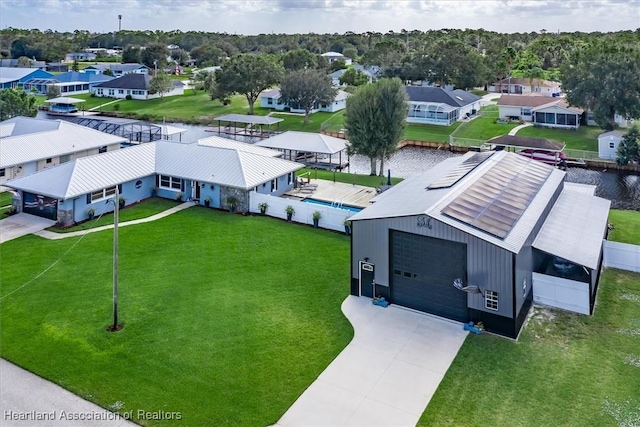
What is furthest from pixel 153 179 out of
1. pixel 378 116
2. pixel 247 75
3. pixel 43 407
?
pixel 247 75

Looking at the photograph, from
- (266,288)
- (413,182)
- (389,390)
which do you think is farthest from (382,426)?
(413,182)

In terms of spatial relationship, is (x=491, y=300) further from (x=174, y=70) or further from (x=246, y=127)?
(x=174, y=70)

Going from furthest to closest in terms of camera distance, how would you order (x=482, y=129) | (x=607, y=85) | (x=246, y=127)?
(x=246, y=127)
(x=482, y=129)
(x=607, y=85)

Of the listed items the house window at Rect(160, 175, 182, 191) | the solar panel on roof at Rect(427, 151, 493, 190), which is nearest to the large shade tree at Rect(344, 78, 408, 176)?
the solar panel on roof at Rect(427, 151, 493, 190)

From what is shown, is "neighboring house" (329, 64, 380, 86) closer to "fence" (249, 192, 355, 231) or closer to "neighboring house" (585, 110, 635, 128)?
"neighboring house" (585, 110, 635, 128)

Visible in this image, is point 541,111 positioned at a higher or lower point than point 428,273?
higher
